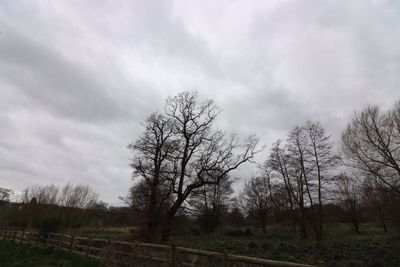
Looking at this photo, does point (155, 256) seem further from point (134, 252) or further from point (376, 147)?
point (376, 147)

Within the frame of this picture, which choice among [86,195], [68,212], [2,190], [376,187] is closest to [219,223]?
[86,195]

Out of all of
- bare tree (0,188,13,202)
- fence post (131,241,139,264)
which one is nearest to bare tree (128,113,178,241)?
fence post (131,241,139,264)

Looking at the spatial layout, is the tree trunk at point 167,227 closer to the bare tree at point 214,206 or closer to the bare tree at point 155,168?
the bare tree at point 155,168

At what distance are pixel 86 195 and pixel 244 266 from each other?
39.8 m

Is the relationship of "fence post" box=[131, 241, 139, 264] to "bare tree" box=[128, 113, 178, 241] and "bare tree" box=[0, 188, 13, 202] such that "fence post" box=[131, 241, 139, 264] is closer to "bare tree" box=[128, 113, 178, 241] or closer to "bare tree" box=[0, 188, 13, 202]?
"bare tree" box=[128, 113, 178, 241]

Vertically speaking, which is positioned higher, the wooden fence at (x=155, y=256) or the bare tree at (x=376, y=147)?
the bare tree at (x=376, y=147)

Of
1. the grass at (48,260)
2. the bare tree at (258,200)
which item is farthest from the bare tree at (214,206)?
the grass at (48,260)

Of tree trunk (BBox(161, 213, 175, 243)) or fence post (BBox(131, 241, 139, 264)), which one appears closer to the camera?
fence post (BBox(131, 241, 139, 264))

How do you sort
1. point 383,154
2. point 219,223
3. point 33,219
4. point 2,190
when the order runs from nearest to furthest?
point 383,154 < point 33,219 < point 219,223 < point 2,190

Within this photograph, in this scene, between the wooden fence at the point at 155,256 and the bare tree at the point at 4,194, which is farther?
the bare tree at the point at 4,194

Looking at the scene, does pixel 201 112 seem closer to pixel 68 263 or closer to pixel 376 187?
pixel 376 187

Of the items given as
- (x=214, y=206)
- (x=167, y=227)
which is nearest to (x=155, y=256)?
(x=167, y=227)

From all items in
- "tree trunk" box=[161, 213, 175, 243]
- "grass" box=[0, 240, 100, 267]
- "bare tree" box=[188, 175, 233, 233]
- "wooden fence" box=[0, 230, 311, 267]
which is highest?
"bare tree" box=[188, 175, 233, 233]

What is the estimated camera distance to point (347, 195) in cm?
4381
